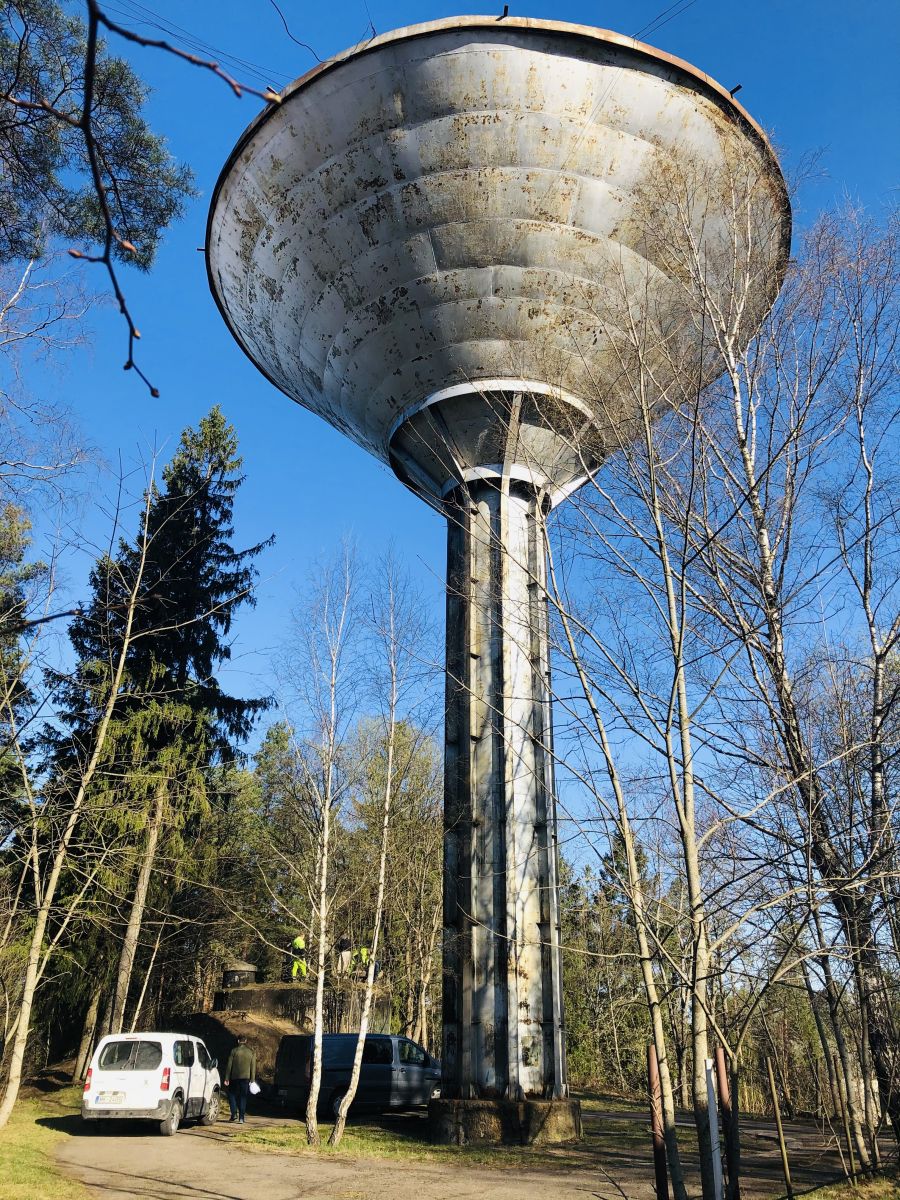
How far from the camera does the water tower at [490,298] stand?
8805 millimetres

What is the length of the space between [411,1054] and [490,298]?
40.4 feet

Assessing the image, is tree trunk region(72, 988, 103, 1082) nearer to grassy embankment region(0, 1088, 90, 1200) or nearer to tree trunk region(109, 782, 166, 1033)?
tree trunk region(109, 782, 166, 1033)

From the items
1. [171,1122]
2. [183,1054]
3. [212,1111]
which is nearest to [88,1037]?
[212,1111]

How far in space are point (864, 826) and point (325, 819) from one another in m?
5.99

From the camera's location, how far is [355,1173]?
847cm

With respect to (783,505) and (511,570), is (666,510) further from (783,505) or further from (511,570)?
(511,570)

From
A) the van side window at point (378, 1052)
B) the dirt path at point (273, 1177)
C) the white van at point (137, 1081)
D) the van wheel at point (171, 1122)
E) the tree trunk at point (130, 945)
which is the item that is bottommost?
the dirt path at point (273, 1177)

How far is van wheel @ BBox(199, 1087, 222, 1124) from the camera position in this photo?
12722 millimetres

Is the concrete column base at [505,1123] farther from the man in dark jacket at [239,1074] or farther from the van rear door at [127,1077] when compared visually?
the man in dark jacket at [239,1074]

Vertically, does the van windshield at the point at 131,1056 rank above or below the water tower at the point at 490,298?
below

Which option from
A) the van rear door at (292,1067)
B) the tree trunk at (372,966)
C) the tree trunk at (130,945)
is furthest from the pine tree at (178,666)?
the tree trunk at (372,966)

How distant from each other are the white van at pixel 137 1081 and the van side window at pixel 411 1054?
15.2 ft

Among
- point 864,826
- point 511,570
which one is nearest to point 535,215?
point 511,570

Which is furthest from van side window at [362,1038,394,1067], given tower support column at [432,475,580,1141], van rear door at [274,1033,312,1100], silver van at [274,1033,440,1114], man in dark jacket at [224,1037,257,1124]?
tower support column at [432,475,580,1141]
